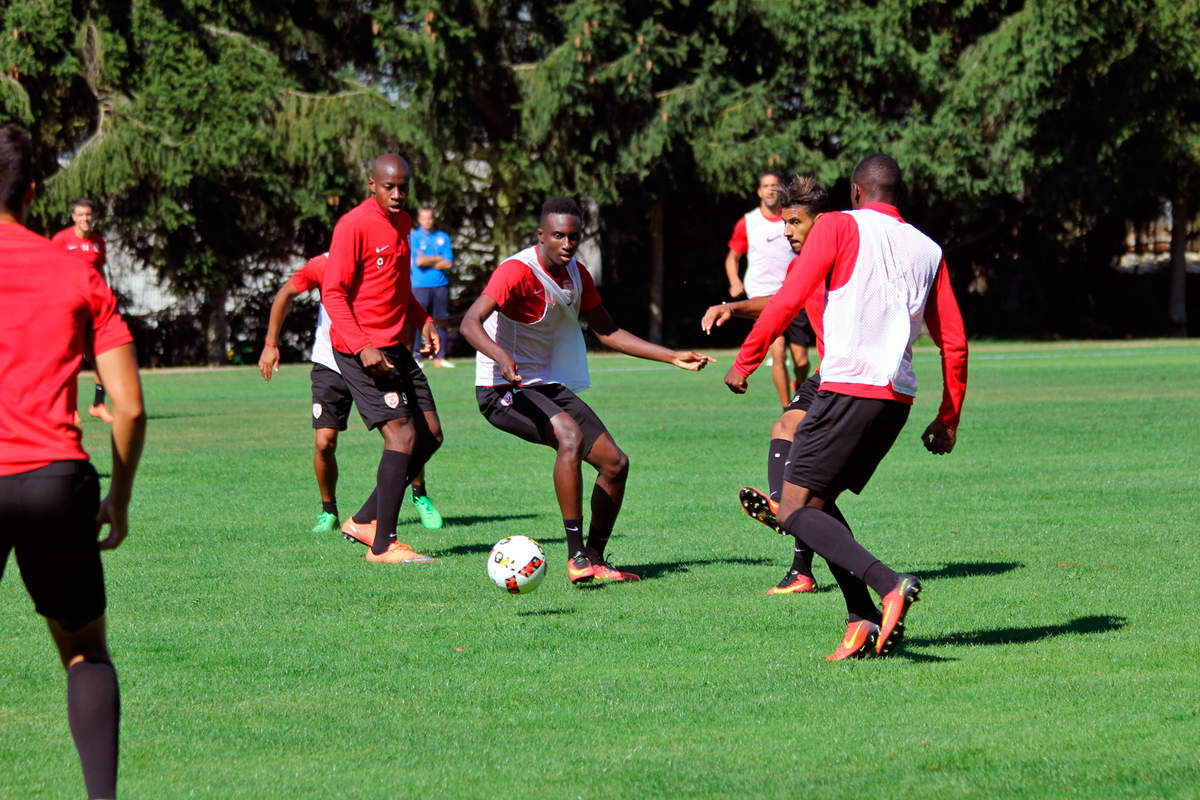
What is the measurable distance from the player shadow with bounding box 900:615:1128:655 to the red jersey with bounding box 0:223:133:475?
12.7 ft

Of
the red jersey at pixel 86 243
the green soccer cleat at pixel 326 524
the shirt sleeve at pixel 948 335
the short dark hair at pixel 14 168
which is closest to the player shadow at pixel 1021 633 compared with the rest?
the shirt sleeve at pixel 948 335

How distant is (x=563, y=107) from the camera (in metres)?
32.6

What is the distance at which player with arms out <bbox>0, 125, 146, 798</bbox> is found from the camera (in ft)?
13.0

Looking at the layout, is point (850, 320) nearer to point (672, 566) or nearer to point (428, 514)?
point (672, 566)

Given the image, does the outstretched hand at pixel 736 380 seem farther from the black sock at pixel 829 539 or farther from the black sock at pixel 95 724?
Result: the black sock at pixel 95 724

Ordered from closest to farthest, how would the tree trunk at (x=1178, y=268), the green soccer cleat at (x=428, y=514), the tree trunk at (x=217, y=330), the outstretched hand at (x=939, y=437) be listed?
the outstretched hand at (x=939, y=437), the green soccer cleat at (x=428, y=514), the tree trunk at (x=217, y=330), the tree trunk at (x=1178, y=268)

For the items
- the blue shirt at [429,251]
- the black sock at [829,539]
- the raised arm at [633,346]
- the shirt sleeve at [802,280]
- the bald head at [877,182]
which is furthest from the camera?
the blue shirt at [429,251]

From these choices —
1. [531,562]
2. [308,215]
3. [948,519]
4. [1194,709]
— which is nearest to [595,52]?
[308,215]

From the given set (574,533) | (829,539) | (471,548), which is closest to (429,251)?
(471,548)

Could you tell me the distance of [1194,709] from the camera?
551cm

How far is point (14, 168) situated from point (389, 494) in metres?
5.42

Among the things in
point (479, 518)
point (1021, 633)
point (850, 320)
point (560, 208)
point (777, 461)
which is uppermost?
point (560, 208)

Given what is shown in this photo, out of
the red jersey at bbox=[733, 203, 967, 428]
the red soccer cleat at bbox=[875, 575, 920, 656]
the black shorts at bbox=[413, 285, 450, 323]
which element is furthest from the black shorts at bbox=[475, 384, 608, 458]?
the black shorts at bbox=[413, 285, 450, 323]

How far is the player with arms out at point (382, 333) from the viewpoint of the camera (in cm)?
941
